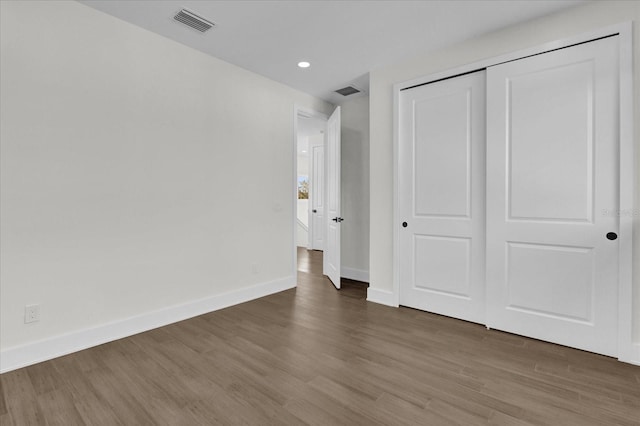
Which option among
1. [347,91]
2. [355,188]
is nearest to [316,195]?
[355,188]

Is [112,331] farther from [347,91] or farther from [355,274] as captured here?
[347,91]

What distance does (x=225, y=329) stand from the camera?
2.85 metres

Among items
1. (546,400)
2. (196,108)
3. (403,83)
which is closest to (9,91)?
(196,108)

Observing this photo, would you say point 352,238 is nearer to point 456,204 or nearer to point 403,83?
point 456,204

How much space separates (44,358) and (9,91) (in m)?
1.88

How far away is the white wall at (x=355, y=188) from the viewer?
470 centimetres

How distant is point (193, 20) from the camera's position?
266 cm

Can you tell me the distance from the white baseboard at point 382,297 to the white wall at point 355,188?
0.97 meters

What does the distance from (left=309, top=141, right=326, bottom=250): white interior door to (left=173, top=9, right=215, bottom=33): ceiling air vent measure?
4.23 metres

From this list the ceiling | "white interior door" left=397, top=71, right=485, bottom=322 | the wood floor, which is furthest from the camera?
"white interior door" left=397, top=71, right=485, bottom=322

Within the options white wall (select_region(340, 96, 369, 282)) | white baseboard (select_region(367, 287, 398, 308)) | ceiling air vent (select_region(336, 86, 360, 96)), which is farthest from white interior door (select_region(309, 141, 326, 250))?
white baseboard (select_region(367, 287, 398, 308))

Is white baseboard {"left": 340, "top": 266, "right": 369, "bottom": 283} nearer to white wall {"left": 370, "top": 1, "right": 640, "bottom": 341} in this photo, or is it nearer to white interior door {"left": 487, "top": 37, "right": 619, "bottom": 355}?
white wall {"left": 370, "top": 1, "right": 640, "bottom": 341}

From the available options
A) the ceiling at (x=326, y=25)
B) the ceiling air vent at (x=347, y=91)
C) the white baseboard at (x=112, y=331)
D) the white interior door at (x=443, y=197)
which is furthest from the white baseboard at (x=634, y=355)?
the ceiling air vent at (x=347, y=91)

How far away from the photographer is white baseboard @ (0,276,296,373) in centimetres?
219
